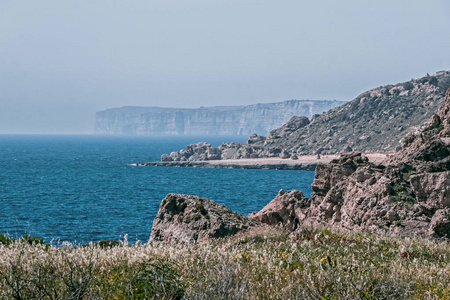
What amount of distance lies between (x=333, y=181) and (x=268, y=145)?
152401mm

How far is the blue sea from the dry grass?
14064 mm

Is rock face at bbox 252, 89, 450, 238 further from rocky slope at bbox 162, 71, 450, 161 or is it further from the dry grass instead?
rocky slope at bbox 162, 71, 450, 161

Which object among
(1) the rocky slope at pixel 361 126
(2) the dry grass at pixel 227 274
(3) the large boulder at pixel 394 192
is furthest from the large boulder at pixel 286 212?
(1) the rocky slope at pixel 361 126

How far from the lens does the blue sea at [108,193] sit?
4794 cm

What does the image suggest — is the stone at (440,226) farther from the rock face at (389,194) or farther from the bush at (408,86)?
the bush at (408,86)

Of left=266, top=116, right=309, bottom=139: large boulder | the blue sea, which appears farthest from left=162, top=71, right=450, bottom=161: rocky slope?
the blue sea

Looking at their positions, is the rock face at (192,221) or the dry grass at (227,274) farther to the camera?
the rock face at (192,221)

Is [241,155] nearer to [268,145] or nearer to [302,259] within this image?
[268,145]

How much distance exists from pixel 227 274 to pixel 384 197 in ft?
38.8

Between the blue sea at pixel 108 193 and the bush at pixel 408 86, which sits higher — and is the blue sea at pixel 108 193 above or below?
below

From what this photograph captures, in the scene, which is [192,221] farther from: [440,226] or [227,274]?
[227,274]

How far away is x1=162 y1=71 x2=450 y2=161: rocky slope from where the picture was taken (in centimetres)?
15412

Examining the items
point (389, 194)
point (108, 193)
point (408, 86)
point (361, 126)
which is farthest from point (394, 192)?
point (408, 86)

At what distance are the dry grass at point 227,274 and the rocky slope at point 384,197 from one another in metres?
3.54
